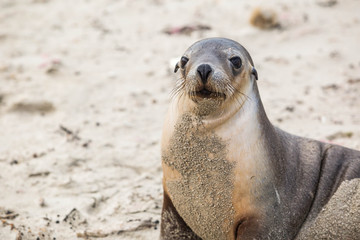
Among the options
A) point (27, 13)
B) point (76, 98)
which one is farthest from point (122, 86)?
point (27, 13)

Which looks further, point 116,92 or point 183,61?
point 116,92

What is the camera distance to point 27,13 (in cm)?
809

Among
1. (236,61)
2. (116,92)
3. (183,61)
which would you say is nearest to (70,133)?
(116,92)

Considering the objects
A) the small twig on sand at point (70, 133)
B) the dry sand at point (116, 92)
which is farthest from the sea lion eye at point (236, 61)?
the small twig on sand at point (70, 133)

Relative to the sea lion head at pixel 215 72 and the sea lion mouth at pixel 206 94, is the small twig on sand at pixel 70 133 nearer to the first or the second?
the sea lion head at pixel 215 72

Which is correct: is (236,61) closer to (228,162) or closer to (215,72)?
(215,72)

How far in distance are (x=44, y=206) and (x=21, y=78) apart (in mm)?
2610

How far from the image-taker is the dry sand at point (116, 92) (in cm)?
391

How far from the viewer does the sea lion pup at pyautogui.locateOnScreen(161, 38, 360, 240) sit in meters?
2.95

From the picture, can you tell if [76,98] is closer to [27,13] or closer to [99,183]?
[99,183]

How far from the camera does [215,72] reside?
2.88 metres

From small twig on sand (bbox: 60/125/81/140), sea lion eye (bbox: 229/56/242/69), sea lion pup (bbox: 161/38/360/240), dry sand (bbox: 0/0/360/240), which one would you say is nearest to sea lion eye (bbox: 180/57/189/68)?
sea lion pup (bbox: 161/38/360/240)

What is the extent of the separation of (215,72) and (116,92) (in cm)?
310

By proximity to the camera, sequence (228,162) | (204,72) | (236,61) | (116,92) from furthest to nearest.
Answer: (116,92) < (236,61) < (228,162) < (204,72)
